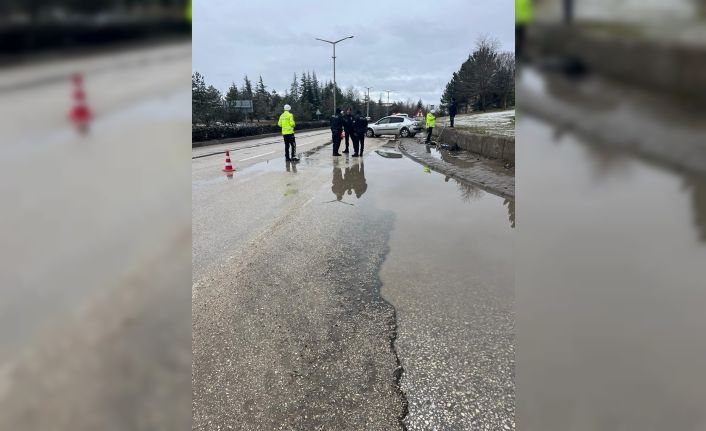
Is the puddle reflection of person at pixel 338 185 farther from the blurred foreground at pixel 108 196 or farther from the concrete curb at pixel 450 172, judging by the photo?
the blurred foreground at pixel 108 196

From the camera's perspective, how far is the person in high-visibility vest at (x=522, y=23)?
22.5 inches

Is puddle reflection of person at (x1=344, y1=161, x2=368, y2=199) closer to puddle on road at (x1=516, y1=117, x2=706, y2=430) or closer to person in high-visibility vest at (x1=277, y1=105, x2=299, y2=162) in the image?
person in high-visibility vest at (x1=277, y1=105, x2=299, y2=162)

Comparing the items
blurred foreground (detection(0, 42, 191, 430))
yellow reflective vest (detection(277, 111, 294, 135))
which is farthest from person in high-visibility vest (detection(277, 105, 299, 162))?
blurred foreground (detection(0, 42, 191, 430))

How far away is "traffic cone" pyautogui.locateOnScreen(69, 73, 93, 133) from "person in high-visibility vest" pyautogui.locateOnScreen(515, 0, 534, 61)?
0.86m

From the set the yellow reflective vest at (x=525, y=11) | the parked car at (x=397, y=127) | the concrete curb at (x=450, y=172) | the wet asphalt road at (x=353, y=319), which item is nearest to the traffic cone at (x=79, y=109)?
the yellow reflective vest at (x=525, y=11)

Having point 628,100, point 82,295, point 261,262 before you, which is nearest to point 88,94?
point 628,100

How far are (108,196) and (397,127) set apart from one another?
21475 millimetres

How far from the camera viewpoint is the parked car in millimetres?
21125

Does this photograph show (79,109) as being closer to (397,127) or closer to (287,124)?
Result: (287,124)

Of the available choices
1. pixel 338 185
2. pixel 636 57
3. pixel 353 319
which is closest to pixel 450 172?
pixel 338 185

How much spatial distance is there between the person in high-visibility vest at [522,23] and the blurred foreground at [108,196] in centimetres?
59

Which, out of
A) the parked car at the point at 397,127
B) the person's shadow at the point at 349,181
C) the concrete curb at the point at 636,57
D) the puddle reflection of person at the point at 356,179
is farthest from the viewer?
the parked car at the point at 397,127

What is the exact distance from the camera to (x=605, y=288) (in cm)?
93

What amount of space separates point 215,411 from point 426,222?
3506 mm
